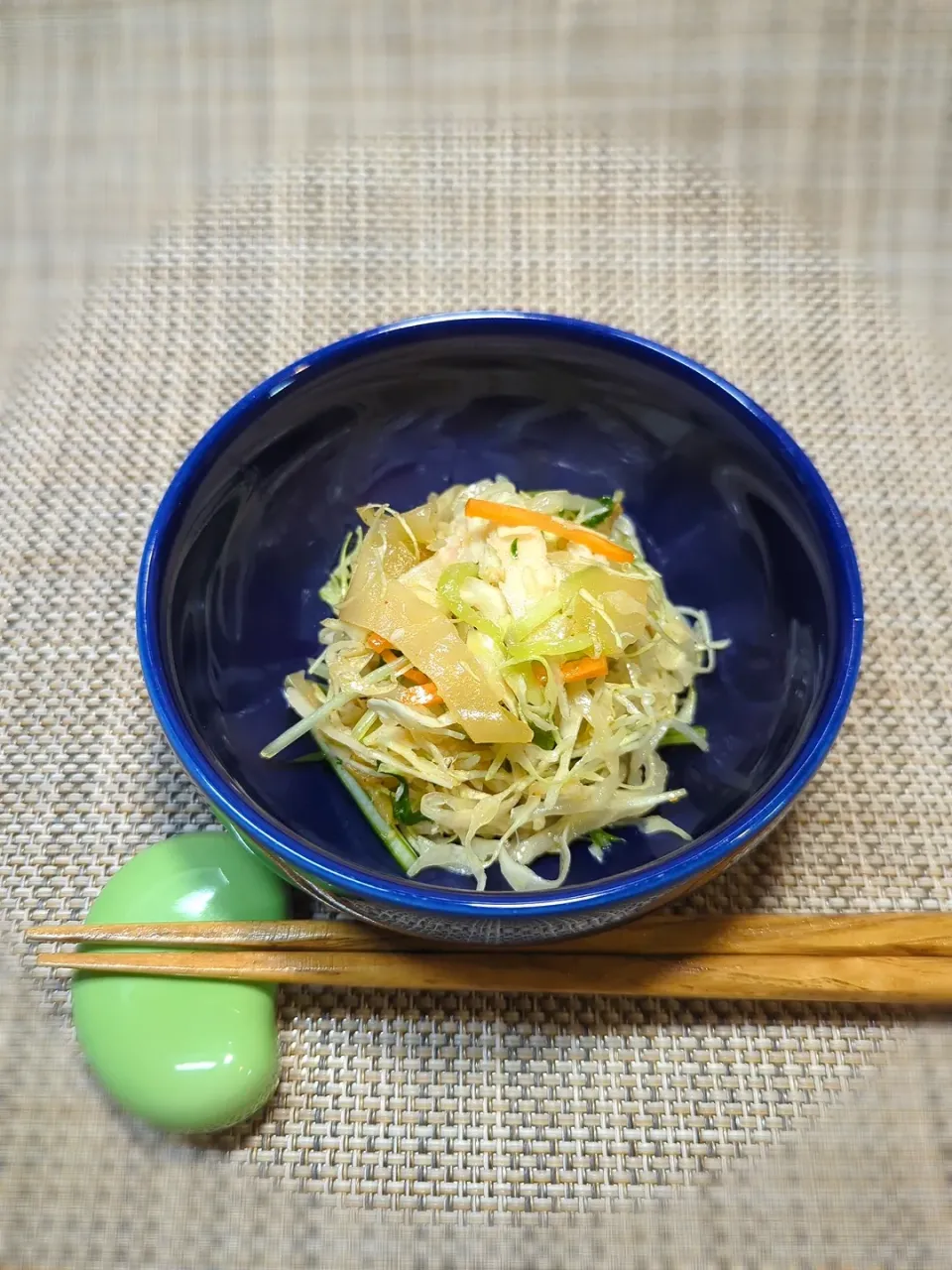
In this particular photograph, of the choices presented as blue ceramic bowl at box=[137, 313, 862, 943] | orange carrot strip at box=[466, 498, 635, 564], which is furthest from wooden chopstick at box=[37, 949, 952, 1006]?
orange carrot strip at box=[466, 498, 635, 564]

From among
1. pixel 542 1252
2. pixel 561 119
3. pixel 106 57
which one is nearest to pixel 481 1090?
pixel 542 1252

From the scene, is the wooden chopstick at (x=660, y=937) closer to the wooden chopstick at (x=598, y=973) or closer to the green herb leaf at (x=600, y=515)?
the wooden chopstick at (x=598, y=973)

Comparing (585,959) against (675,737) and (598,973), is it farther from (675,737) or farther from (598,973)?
(675,737)

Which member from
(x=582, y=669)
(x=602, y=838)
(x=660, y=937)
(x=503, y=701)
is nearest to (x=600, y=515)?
(x=582, y=669)

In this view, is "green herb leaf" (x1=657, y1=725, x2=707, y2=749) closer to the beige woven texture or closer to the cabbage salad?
the cabbage salad

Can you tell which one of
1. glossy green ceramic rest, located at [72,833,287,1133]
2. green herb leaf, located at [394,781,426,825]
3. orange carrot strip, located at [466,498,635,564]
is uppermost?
orange carrot strip, located at [466,498,635,564]

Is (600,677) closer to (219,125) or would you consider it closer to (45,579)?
(45,579)
